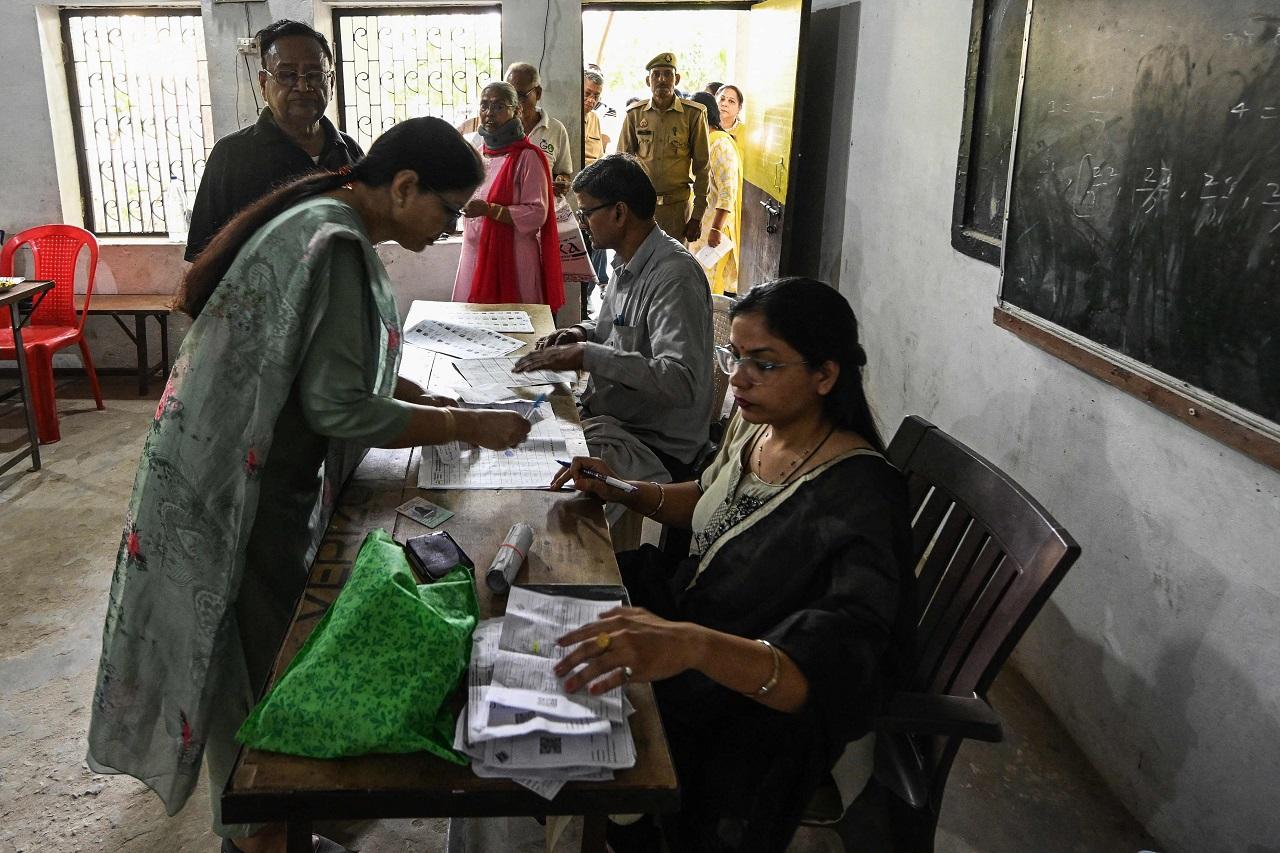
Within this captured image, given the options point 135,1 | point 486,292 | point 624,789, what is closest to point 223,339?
point 624,789

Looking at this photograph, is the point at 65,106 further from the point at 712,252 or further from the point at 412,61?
the point at 712,252

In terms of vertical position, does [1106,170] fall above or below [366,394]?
above

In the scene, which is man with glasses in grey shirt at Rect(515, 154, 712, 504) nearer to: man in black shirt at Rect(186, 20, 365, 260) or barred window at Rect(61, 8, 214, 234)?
man in black shirt at Rect(186, 20, 365, 260)

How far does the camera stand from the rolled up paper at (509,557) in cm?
147

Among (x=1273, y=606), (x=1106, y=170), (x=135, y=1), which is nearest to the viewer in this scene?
(x=1273, y=606)

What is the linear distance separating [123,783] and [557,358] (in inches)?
57.8

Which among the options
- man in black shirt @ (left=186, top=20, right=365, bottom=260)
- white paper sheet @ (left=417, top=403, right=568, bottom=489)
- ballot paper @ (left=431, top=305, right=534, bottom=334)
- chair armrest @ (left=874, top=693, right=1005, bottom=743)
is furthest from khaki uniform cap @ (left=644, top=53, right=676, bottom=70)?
chair armrest @ (left=874, top=693, right=1005, bottom=743)

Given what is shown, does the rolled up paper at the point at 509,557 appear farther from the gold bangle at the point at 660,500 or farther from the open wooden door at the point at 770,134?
the open wooden door at the point at 770,134

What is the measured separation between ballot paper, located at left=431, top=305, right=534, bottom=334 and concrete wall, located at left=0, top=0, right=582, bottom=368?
2.43 meters

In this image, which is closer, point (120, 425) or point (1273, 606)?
point (1273, 606)

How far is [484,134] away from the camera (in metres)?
4.41

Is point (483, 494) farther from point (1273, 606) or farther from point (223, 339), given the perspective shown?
point (1273, 606)

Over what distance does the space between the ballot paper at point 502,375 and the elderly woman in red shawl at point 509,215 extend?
170 cm

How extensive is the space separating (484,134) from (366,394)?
3160 millimetres
